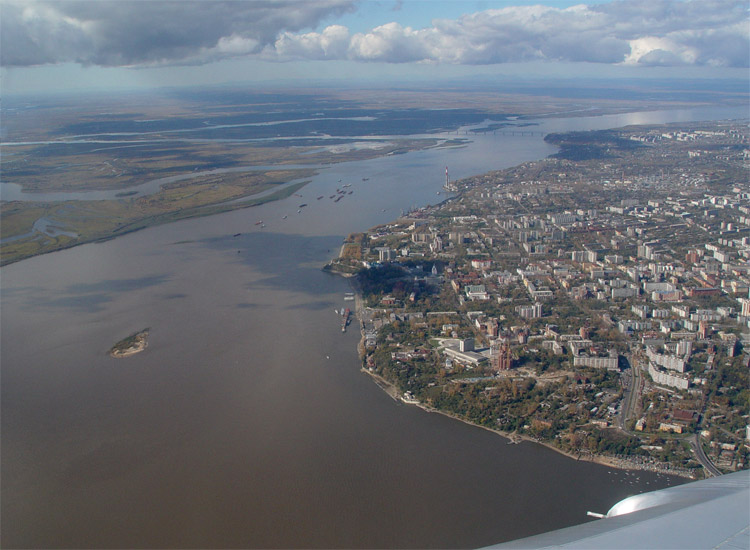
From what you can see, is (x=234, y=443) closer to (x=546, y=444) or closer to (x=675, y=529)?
(x=546, y=444)

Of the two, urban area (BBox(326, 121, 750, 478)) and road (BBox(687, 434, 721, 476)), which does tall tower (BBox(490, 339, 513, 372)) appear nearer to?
urban area (BBox(326, 121, 750, 478))

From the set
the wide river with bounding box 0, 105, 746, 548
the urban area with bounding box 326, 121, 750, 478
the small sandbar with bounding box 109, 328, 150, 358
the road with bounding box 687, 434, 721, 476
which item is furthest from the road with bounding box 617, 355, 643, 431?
the small sandbar with bounding box 109, 328, 150, 358

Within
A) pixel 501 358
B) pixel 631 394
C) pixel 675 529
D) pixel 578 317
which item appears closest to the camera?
pixel 675 529

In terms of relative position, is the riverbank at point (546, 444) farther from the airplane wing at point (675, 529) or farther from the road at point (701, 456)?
the airplane wing at point (675, 529)

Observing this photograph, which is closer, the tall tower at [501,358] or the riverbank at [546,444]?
the riverbank at [546,444]

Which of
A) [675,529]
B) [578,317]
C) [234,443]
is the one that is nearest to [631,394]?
[578,317]

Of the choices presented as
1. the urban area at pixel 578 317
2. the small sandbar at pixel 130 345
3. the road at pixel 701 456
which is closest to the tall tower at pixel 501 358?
the urban area at pixel 578 317
